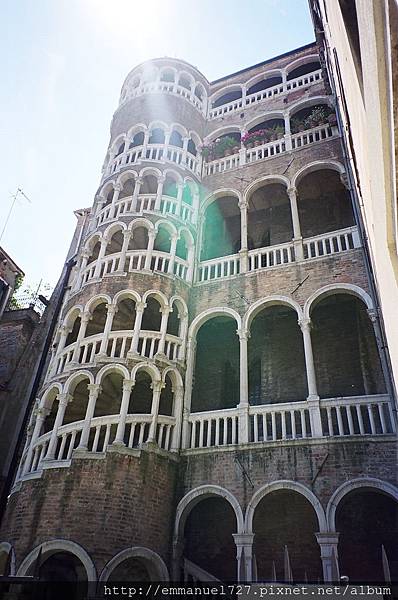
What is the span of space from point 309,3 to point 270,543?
19.4 meters

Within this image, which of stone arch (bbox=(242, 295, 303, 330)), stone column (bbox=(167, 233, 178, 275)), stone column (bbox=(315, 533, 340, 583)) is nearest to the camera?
stone column (bbox=(315, 533, 340, 583))

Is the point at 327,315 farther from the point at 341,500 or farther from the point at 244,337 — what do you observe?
the point at 341,500

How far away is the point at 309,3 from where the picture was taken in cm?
1738

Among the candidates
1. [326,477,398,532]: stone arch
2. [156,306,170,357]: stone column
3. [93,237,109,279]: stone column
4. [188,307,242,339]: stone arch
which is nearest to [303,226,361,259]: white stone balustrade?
[188,307,242,339]: stone arch

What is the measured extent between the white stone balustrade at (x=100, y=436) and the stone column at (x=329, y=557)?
14.2ft

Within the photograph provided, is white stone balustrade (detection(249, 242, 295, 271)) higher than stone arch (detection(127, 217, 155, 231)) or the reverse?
the reverse

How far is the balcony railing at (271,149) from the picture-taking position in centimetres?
1620

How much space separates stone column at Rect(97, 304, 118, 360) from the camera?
12.0 m

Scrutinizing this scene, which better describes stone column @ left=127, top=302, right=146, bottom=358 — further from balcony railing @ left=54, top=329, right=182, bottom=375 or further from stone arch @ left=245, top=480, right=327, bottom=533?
stone arch @ left=245, top=480, right=327, bottom=533

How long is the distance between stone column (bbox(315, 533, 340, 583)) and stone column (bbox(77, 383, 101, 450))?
19.0 ft

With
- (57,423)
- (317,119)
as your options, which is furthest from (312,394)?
(317,119)

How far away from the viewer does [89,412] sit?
11.2m

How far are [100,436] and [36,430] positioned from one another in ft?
6.73

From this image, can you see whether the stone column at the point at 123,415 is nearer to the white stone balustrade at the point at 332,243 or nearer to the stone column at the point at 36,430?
the stone column at the point at 36,430
